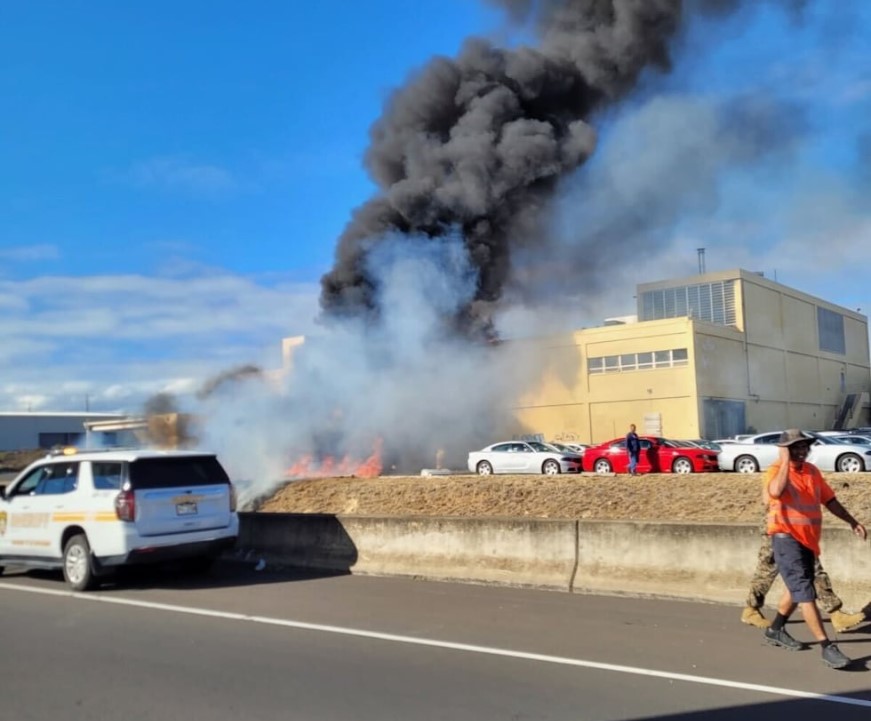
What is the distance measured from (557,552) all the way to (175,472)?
14.8ft

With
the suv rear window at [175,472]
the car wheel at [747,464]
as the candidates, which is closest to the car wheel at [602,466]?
the car wheel at [747,464]

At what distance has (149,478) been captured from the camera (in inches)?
372

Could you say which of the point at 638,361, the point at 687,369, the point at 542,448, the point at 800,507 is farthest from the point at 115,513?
the point at 638,361

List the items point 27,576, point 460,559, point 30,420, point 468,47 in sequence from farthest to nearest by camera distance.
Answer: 1. point 30,420
2. point 468,47
3. point 27,576
4. point 460,559

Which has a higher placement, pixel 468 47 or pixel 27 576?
pixel 468 47

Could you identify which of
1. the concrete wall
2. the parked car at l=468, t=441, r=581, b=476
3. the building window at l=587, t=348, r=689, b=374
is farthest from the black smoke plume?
the concrete wall

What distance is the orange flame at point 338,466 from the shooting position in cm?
2688

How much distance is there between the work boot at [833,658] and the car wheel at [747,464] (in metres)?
17.7

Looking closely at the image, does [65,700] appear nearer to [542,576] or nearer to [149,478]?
[149,478]

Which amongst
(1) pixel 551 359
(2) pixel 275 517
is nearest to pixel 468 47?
(1) pixel 551 359

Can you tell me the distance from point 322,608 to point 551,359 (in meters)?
36.3

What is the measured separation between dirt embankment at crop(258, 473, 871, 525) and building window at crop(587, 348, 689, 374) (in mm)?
28669

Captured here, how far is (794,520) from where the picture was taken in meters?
6.02

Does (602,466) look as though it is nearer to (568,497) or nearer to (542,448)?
(542,448)
